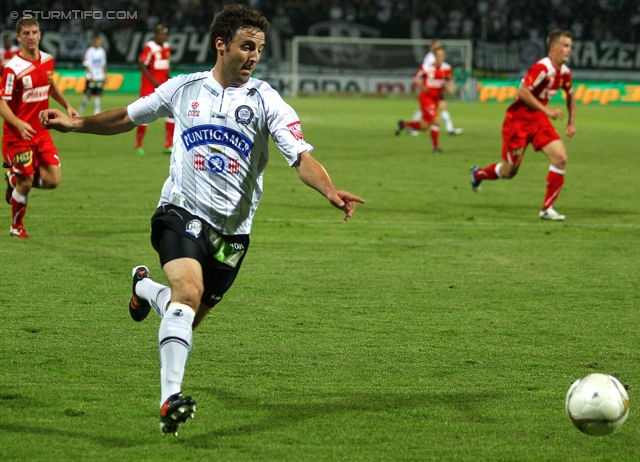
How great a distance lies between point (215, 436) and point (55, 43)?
39.5 metres

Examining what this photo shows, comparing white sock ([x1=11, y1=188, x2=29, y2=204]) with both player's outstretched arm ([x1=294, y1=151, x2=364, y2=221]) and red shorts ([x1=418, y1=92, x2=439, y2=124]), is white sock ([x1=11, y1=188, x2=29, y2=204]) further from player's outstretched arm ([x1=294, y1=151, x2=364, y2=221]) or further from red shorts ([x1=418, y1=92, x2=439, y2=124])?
red shorts ([x1=418, y1=92, x2=439, y2=124])

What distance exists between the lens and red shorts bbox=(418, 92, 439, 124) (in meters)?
21.5

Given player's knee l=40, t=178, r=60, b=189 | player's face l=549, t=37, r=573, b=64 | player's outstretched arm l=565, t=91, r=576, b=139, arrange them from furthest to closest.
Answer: player's outstretched arm l=565, t=91, r=576, b=139 < player's face l=549, t=37, r=573, b=64 < player's knee l=40, t=178, r=60, b=189

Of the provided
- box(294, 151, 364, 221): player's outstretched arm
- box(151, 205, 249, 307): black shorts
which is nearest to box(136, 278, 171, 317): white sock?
box(151, 205, 249, 307): black shorts

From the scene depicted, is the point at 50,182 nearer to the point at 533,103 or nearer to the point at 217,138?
the point at 217,138

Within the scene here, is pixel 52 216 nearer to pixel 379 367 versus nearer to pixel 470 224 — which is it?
pixel 470 224

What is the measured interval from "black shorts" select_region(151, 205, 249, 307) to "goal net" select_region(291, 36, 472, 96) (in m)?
37.2

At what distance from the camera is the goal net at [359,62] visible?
139 feet

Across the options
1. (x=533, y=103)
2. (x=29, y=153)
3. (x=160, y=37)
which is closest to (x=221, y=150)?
(x=29, y=153)

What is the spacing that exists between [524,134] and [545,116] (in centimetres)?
35

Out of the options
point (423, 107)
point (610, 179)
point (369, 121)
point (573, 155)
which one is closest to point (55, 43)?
point (369, 121)

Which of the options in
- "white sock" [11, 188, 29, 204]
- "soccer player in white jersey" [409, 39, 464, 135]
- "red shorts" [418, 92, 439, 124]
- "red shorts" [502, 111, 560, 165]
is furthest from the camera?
A: "soccer player in white jersey" [409, 39, 464, 135]

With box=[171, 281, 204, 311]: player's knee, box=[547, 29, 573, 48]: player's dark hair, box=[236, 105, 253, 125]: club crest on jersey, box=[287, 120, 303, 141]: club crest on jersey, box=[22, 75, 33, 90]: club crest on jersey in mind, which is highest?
box=[547, 29, 573, 48]: player's dark hair

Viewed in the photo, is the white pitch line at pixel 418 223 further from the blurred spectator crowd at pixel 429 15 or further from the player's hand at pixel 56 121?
the blurred spectator crowd at pixel 429 15
